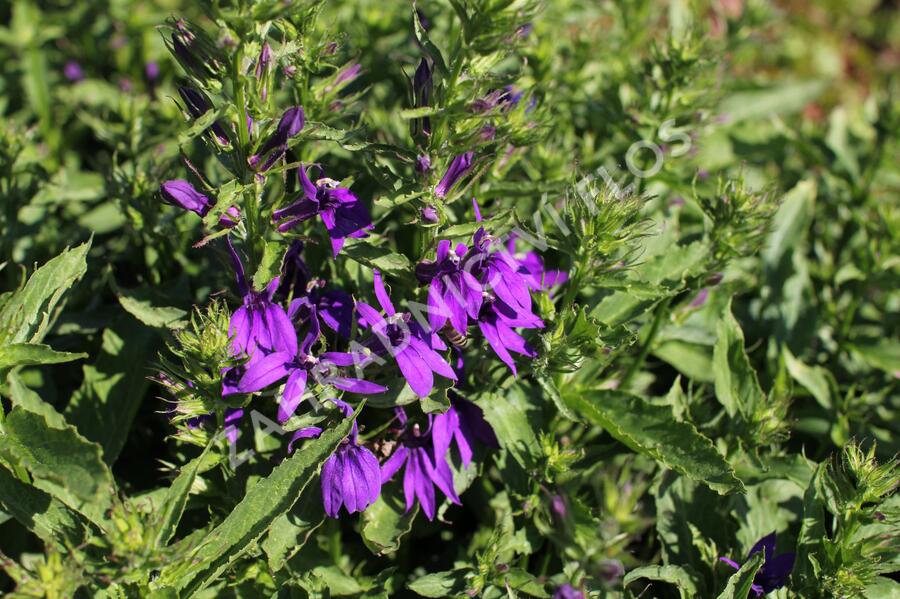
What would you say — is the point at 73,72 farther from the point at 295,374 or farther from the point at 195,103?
the point at 295,374

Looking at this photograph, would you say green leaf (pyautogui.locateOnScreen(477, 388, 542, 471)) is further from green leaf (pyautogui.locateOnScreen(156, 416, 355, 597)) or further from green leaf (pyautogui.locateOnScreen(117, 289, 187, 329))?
green leaf (pyautogui.locateOnScreen(117, 289, 187, 329))

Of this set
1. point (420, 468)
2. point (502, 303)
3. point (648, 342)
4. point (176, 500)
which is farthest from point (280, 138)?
point (648, 342)

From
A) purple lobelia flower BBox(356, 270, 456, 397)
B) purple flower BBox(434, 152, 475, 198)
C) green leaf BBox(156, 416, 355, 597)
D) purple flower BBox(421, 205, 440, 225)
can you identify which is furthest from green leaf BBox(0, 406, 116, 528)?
purple flower BBox(434, 152, 475, 198)

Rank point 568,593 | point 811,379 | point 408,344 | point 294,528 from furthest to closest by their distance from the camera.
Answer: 1. point 811,379
2. point 294,528
3. point 408,344
4. point 568,593

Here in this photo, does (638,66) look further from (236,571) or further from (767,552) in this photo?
(236,571)

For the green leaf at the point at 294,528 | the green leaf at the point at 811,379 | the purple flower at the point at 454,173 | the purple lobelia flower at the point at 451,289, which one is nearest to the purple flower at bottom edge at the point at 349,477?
the green leaf at the point at 294,528

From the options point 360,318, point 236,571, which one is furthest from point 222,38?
point 236,571
